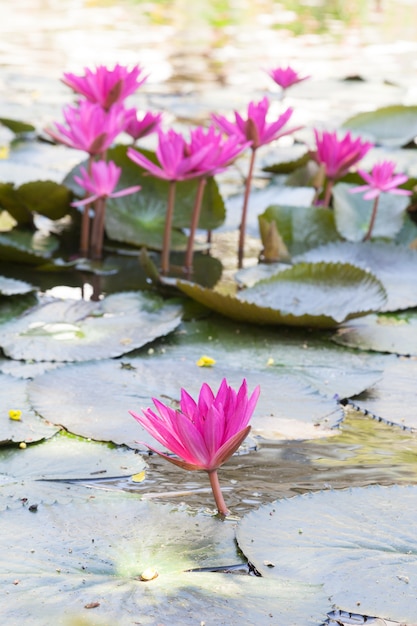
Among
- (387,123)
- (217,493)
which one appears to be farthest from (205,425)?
(387,123)

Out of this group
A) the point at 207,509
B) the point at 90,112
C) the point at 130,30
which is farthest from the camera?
the point at 130,30

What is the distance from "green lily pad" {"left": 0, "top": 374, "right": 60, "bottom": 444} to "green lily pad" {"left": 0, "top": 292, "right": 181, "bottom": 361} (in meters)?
0.12

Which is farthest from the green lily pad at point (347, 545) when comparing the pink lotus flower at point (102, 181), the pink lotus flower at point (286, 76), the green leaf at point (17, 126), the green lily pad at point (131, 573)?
the green leaf at point (17, 126)

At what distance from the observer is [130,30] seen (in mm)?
6297

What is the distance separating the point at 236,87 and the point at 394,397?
10.3 ft

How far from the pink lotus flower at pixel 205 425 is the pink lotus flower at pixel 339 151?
4.03 feet

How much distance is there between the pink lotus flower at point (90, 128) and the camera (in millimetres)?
1929

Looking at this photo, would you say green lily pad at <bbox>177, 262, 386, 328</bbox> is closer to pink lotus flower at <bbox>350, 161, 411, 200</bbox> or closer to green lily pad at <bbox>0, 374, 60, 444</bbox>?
pink lotus flower at <bbox>350, 161, 411, 200</bbox>

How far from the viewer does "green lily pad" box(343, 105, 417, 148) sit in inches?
133

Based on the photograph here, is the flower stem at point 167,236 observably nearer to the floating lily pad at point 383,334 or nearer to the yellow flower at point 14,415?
the floating lily pad at point 383,334

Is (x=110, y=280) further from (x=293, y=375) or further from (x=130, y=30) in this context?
(x=130, y=30)

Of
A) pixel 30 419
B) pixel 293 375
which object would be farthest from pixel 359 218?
pixel 30 419

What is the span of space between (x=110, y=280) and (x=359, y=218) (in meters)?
0.72

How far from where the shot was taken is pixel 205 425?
3.25 feet
